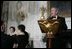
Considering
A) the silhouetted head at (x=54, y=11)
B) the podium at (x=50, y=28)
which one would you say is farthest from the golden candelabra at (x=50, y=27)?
the silhouetted head at (x=54, y=11)

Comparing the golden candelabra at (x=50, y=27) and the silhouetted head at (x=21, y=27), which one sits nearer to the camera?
the golden candelabra at (x=50, y=27)

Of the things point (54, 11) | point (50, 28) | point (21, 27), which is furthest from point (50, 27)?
point (21, 27)

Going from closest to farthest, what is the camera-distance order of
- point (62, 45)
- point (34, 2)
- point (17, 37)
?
point (62, 45) → point (17, 37) → point (34, 2)

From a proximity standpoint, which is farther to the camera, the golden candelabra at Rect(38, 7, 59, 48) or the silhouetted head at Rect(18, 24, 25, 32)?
the silhouetted head at Rect(18, 24, 25, 32)

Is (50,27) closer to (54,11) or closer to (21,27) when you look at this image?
(54,11)

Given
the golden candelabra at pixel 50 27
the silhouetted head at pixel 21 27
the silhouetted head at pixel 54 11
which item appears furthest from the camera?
the silhouetted head at pixel 21 27

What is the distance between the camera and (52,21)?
2.46 meters

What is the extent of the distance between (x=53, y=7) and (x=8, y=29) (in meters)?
0.75

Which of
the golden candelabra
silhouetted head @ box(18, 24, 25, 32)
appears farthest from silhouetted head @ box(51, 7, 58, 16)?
silhouetted head @ box(18, 24, 25, 32)

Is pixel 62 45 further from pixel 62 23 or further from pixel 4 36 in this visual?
pixel 4 36

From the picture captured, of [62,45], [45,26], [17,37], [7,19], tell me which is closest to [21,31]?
[17,37]

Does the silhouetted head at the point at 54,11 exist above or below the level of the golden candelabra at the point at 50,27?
above

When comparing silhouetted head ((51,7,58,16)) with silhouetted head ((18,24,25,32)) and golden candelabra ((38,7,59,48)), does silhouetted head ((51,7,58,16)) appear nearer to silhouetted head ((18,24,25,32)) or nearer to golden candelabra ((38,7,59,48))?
golden candelabra ((38,7,59,48))

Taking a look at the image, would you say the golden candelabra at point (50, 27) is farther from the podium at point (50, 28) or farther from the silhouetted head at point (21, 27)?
the silhouetted head at point (21, 27)
